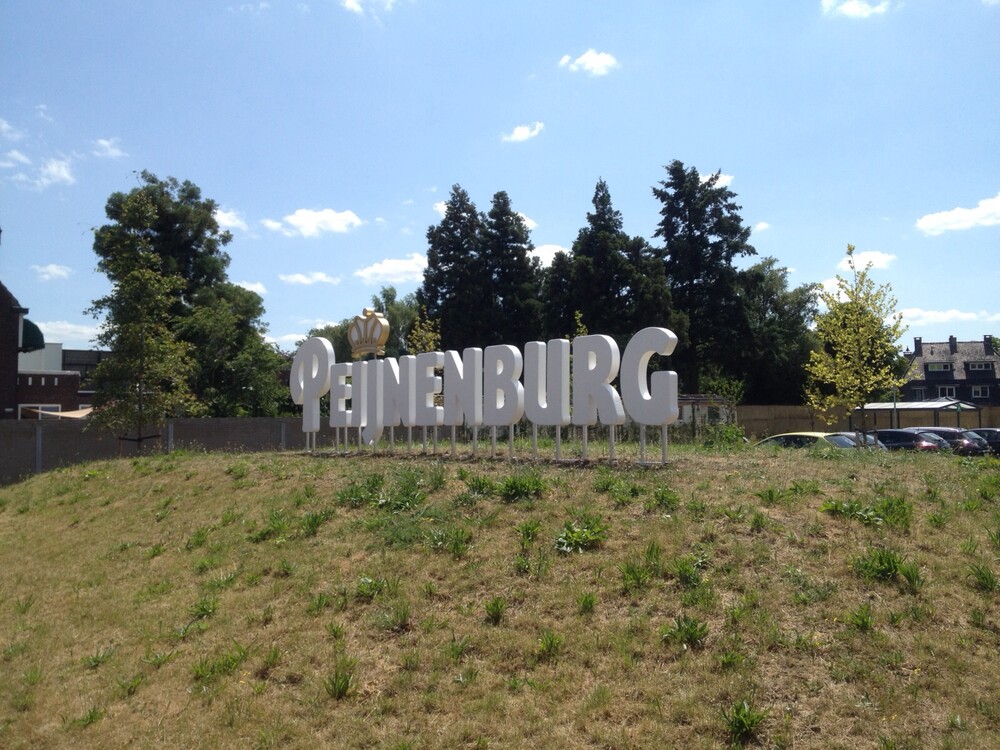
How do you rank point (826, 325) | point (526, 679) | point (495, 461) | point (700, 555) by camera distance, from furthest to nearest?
point (826, 325), point (495, 461), point (700, 555), point (526, 679)

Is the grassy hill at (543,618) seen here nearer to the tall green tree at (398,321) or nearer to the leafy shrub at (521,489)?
the leafy shrub at (521,489)

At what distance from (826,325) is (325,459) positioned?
64.2ft

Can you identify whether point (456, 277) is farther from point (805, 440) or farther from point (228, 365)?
point (805, 440)

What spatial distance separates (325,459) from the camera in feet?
56.7

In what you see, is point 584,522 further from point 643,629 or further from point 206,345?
point 206,345

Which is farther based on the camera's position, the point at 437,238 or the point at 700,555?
the point at 437,238

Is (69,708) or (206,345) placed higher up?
(206,345)

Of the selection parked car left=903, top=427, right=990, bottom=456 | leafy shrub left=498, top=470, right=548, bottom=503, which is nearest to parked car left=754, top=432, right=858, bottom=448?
parked car left=903, top=427, right=990, bottom=456

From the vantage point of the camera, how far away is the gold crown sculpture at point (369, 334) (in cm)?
2047

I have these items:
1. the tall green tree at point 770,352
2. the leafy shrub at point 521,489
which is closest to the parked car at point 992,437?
the tall green tree at point 770,352

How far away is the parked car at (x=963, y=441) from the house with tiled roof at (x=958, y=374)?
55171mm

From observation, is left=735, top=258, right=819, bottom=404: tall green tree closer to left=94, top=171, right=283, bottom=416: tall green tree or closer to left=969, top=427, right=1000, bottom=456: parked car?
left=969, top=427, right=1000, bottom=456: parked car

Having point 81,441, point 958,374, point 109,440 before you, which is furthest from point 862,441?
point 958,374

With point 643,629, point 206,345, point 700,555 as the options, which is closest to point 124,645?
point 643,629
